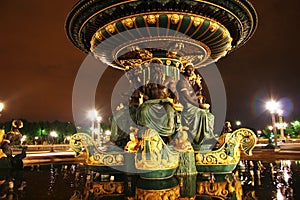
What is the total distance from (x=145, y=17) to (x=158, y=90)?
2102mm

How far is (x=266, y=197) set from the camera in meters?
3.79

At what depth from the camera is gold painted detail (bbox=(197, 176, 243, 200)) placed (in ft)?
13.4

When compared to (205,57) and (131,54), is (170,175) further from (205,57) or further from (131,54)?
(205,57)

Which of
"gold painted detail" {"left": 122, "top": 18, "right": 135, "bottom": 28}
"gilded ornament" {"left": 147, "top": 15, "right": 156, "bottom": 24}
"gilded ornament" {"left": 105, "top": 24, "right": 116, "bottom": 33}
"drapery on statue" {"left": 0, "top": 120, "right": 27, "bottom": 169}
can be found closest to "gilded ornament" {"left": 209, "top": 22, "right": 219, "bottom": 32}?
"gilded ornament" {"left": 147, "top": 15, "right": 156, "bottom": 24}

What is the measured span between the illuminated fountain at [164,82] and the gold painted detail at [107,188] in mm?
614

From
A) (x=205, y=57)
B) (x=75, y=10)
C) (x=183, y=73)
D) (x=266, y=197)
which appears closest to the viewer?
(x=266, y=197)

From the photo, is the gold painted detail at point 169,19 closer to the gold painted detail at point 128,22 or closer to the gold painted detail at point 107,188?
the gold painted detail at point 128,22

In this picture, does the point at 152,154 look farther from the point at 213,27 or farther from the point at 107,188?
the point at 213,27

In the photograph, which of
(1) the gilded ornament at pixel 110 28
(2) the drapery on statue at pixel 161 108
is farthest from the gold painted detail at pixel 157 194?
(1) the gilded ornament at pixel 110 28

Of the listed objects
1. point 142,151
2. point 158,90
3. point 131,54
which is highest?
point 131,54

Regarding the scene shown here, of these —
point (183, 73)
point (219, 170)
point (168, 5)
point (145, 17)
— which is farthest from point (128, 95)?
point (219, 170)

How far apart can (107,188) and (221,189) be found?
2.27 m

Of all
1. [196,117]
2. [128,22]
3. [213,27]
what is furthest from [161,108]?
[213,27]

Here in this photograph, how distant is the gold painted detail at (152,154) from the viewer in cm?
524
